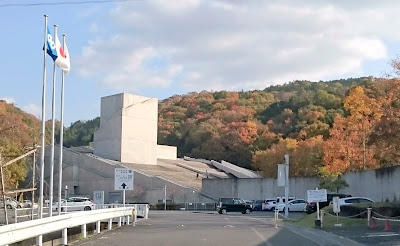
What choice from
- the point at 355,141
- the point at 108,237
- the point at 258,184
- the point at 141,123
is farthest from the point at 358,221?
the point at 141,123

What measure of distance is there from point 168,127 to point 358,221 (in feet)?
357

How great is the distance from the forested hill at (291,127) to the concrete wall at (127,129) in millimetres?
19083

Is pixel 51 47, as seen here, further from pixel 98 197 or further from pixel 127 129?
pixel 127 129

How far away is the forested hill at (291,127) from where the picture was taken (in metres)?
59.9

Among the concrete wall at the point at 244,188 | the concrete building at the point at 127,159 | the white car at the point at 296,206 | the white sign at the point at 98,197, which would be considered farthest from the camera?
the concrete building at the point at 127,159

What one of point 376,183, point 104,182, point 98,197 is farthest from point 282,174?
point 104,182

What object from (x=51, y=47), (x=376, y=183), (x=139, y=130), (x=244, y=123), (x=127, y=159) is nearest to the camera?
(x=51, y=47)

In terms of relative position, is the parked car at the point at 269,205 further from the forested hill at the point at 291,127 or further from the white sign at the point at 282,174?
the white sign at the point at 282,174

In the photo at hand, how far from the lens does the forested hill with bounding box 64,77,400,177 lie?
59884 mm

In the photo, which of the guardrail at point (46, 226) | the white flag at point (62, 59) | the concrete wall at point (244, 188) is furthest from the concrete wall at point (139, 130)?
the white flag at point (62, 59)

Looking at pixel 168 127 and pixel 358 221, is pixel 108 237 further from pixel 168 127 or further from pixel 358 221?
pixel 168 127

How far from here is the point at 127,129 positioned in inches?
3674

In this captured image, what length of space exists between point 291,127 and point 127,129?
112 ft

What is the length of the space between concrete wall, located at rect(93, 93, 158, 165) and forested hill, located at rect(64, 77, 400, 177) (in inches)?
751
